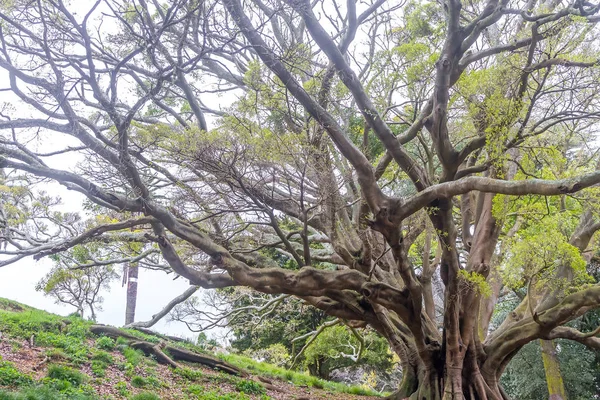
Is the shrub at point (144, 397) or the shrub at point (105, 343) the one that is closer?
the shrub at point (144, 397)

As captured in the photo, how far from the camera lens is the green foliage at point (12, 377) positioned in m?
4.41

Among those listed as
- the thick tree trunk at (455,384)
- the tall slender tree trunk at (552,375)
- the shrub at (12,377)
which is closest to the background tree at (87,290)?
the shrub at (12,377)

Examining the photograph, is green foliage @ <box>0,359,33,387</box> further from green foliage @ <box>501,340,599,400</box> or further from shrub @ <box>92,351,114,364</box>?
green foliage @ <box>501,340,599,400</box>

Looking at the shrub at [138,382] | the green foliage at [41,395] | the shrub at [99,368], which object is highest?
the shrub at [99,368]

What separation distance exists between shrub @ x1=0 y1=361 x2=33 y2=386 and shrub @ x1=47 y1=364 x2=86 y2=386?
1.06ft

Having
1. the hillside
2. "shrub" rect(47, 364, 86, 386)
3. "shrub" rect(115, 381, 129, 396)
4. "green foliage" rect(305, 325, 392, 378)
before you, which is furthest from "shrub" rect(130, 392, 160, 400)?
"green foliage" rect(305, 325, 392, 378)

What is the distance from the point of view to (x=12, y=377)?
4504 mm

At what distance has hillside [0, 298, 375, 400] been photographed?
4.67 meters

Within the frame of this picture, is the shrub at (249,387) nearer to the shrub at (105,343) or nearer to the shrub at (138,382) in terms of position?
the shrub at (138,382)

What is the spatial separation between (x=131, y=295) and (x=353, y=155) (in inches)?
432

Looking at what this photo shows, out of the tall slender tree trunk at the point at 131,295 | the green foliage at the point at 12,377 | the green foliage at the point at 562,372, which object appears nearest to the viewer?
the green foliage at the point at 12,377

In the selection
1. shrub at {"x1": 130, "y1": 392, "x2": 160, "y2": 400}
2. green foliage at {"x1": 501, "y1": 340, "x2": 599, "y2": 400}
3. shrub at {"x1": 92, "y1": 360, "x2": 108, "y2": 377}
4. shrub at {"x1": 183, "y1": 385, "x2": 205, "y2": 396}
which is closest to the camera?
shrub at {"x1": 130, "y1": 392, "x2": 160, "y2": 400}

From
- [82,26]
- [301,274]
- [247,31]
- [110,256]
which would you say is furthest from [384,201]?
[110,256]

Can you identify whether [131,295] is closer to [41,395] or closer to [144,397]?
[144,397]
